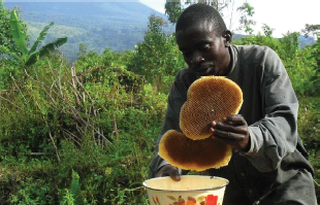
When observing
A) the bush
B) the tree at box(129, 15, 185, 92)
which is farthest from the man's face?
the tree at box(129, 15, 185, 92)

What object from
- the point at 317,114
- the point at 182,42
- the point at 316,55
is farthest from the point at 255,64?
the point at 316,55

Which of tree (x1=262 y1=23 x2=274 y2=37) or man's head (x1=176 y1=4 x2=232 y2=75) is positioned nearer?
man's head (x1=176 y1=4 x2=232 y2=75)

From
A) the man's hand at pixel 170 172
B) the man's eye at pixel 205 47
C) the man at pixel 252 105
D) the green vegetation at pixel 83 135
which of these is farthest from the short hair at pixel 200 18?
the green vegetation at pixel 83 135

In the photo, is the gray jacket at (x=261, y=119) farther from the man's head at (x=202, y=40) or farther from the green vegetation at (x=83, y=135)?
the green vegetation at (x=83, y=135)

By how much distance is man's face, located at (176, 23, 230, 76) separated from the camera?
7.59 ft

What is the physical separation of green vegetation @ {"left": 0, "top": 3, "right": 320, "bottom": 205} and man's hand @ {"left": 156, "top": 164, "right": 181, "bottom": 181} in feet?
5.43

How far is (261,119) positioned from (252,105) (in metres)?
0.29

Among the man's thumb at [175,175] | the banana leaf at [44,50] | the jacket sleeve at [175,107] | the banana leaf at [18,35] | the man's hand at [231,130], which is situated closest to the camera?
the man's hand at [231,130]

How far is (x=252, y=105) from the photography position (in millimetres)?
2537

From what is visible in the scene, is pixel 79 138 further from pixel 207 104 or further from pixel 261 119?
pixel 207 104

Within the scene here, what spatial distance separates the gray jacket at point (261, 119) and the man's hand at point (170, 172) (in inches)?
2.0

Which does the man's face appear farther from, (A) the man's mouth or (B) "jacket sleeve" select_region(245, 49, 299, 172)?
(B) "jacket sleeve" select_region(245, 49, 299, 172)

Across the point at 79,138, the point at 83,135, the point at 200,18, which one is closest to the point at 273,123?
the point at 200,18

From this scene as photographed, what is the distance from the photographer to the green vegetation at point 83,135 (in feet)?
15.1
